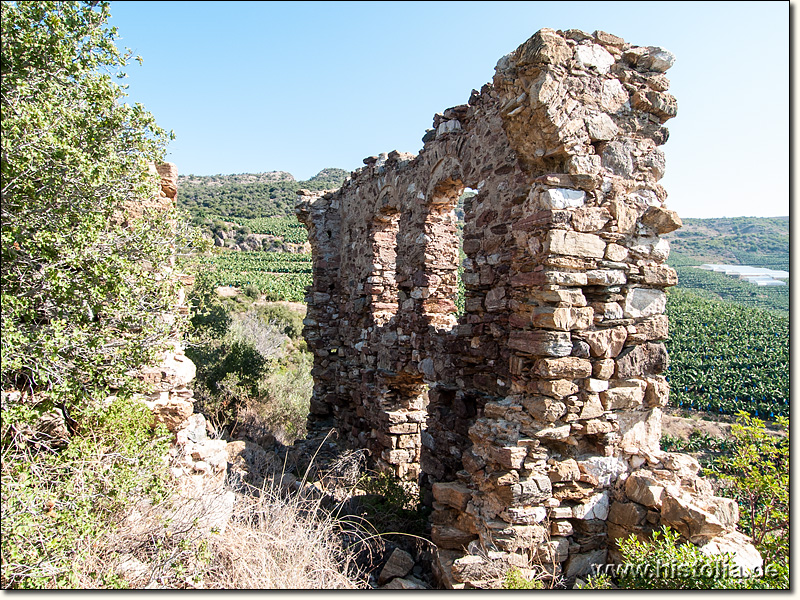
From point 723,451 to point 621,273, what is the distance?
14489 millimetres

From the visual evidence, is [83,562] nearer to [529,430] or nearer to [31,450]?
[31,450]

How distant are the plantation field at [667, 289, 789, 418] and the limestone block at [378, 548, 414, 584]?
17.2m

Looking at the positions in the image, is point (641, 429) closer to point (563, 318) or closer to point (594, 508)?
point (594, 508)

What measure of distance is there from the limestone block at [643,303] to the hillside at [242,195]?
30.6 meters

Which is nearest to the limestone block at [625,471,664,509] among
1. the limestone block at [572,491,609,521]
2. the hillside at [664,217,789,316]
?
the limestone block at [572,491,609,521]

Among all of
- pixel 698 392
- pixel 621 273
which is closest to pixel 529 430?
pixel 621 273

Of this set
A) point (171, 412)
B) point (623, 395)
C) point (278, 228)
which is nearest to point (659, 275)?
point (623, 395)

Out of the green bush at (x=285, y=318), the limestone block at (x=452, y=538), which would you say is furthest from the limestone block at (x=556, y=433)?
the green bush at (x=285, y=318)

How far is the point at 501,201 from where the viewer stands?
5320mm

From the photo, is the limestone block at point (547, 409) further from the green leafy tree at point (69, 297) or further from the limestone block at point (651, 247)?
the green leafy tree at point (69, 297)

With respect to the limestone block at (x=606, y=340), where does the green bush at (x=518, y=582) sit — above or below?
below

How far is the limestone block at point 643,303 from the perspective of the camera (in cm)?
454

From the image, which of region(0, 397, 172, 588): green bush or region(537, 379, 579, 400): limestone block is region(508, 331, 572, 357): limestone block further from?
region(0, 397, 172, 588): green bush

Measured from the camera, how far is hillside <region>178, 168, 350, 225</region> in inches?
1585
